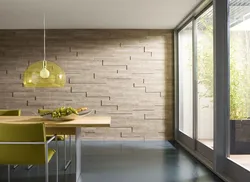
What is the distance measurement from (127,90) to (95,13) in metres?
2.02

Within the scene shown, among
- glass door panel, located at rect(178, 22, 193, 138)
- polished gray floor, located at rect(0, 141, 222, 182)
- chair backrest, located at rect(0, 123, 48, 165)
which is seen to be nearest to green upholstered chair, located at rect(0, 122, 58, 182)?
chair backrest, located at rect(0, 123, 48, 165)

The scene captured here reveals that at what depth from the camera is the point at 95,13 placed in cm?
546

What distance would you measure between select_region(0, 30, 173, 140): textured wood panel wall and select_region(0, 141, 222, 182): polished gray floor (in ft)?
3.88

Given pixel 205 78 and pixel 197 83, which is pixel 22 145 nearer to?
pixel 205 78

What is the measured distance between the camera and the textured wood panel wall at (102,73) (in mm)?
6836

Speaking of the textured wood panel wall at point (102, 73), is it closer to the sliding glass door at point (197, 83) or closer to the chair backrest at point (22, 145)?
the sliding glass door at point (197, 83)

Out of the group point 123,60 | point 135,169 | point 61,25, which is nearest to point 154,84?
point 123,60

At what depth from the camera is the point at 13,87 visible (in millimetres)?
6855

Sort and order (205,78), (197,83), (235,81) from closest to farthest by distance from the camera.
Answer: (235,81), (205,78), (197,83)

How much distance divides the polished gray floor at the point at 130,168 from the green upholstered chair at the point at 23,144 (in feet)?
2.52

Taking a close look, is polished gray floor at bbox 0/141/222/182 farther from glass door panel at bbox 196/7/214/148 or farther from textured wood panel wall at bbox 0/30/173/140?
textured wood panel wall at bbox 0/30/173/140

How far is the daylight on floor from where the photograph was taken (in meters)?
3.73

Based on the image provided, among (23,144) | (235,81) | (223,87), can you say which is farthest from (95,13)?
(23,144)

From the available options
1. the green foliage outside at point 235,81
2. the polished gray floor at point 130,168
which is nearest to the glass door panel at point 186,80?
the polished gray floor at point 130,168
